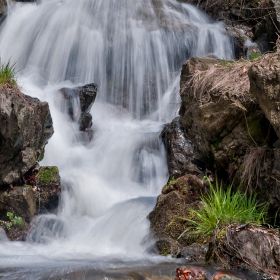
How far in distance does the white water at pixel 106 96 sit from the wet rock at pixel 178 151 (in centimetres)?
46

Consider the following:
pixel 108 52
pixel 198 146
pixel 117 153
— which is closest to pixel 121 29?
pixel 108 52

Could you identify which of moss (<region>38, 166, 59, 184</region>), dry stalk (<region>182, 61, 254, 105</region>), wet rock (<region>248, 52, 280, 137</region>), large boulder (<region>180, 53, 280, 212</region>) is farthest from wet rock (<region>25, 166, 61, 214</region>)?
wet rock (<region>248, 52, 280, 137</region>)

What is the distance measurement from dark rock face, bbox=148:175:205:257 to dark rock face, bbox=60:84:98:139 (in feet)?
16.2

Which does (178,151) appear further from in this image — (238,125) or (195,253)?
(195,253)

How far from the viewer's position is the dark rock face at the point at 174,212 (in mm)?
5000

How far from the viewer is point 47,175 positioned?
761 cm

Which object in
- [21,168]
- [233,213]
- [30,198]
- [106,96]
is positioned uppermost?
[106,96]

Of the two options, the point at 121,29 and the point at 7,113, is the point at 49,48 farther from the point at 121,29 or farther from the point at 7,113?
the point at 7,113

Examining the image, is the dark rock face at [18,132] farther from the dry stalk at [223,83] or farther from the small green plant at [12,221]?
the dry stalk at [223,83]

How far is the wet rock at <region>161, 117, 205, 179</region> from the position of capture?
8547mm

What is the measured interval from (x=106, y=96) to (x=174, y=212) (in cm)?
763

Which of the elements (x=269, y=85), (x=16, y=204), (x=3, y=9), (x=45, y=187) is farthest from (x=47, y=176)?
(x=3, y=9)

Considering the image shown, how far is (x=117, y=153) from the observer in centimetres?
997

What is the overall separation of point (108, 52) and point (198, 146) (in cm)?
850
